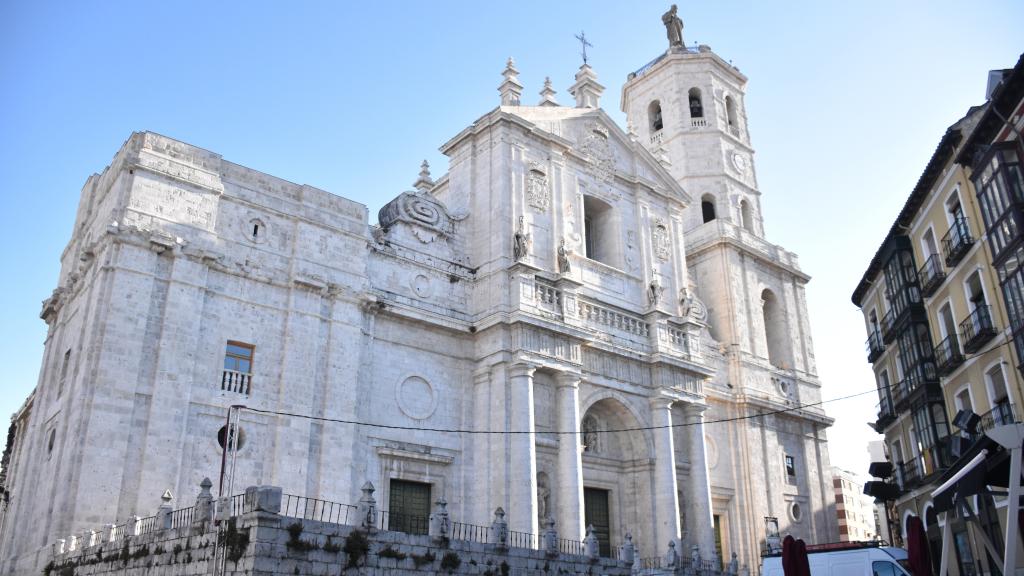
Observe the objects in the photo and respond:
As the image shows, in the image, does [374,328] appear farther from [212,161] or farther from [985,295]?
[985,295]

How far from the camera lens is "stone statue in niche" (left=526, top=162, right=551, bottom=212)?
27891 millimetres

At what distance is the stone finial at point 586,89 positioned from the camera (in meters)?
32.2

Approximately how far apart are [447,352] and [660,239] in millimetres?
10894

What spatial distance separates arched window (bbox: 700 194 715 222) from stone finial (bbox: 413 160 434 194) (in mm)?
12790

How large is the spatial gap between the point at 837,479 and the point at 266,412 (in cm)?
5706

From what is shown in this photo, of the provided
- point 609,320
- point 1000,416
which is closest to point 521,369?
point 609,320

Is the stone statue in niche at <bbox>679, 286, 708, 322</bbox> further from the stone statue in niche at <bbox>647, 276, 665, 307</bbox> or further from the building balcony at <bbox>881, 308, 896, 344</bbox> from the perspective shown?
the building balcony at <bbox>881, 308, 896, 344</bbox>

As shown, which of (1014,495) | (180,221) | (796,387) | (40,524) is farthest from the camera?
(796,387)

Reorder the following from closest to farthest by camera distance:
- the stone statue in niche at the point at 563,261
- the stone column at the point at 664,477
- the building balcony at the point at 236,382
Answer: the building balcony at the point at 236,382 < the stone column at the point at 664,477 < the stone statue in niche at the point at 563,261

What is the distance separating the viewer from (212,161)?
2209 centimetres

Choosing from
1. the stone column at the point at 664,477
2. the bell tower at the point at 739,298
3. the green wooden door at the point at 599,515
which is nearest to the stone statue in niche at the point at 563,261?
the stone column at the point at 664,477

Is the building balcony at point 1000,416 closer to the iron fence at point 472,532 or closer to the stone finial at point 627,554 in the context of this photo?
the stone finial at point 627,554

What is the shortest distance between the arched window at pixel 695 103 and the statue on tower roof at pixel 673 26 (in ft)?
11.3

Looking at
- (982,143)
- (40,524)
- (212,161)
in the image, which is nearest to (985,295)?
(982,143)
